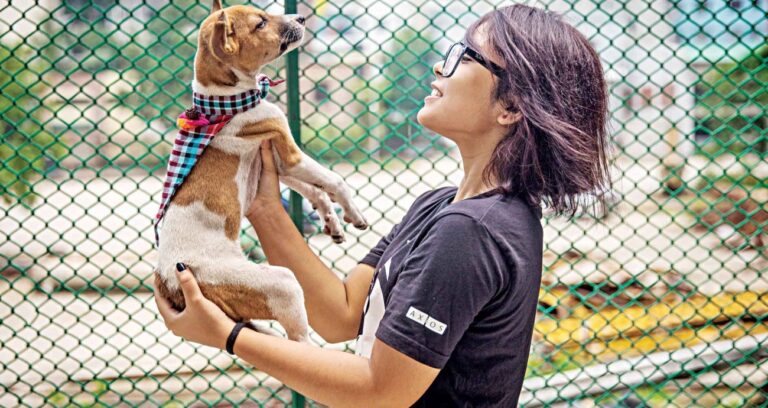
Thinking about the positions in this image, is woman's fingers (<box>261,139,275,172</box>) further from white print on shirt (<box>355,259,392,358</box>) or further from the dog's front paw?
white print on shirt (<box>355,259,392,358</box>)

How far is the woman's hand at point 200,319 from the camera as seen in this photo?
1585 millimetres

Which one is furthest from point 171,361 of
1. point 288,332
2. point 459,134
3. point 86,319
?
point 459,134

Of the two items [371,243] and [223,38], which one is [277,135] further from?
[371,243]

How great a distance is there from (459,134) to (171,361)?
4123mm

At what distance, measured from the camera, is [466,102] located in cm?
160

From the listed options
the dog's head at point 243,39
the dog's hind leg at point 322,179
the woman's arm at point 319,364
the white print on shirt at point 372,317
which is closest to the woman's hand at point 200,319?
the woman's arm at point 319,364

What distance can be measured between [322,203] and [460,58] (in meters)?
0.63

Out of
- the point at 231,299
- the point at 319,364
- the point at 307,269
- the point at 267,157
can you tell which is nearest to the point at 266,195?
the point at 267,157

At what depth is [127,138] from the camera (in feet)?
29.5

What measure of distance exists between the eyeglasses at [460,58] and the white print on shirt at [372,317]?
0.46 m

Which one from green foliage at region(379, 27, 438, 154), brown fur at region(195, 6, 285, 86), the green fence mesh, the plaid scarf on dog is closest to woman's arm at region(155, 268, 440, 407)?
the plaid scarf on dog

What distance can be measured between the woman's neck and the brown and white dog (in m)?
0.46

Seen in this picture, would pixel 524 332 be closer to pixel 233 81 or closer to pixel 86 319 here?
pixel 233 81

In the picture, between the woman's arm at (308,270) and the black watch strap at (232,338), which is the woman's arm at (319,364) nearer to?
the black watch strap at (232,338)
